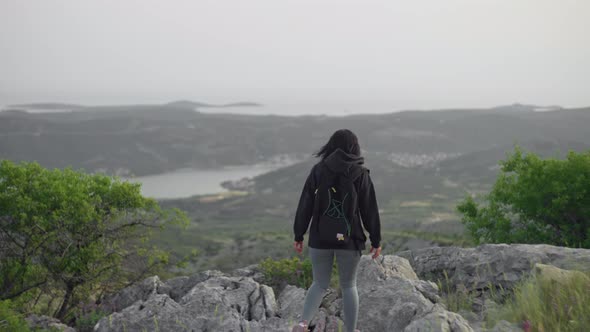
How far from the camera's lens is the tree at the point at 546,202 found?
39.6 feet

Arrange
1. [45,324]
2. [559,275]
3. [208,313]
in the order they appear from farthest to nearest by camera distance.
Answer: [45,324]
[208,313]
[559,275]

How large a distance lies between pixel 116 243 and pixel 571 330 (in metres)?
8.65

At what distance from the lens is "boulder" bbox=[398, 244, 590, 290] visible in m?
6.97

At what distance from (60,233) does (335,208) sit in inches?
258

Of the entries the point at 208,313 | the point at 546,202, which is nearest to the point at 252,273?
the point at 208,313

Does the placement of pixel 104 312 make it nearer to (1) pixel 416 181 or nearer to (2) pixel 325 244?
(2) pixel 325 244

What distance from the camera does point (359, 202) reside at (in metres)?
5.22

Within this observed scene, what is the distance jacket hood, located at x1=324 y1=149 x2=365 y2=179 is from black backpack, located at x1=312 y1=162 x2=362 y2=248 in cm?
4

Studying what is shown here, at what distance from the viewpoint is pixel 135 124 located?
176000mm

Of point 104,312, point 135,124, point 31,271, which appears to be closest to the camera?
point 104,312

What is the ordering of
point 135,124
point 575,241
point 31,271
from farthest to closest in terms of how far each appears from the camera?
point 135,124, point 575,241, point 31,271

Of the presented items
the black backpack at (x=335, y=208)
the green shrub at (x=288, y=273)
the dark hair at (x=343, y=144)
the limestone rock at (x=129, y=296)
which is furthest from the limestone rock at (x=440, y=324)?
the limestone rock at (x=129, y=296)

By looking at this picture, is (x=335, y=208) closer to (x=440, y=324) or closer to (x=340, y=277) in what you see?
(x=340, y=277)

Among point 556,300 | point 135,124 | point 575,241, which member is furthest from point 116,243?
point 135,124
